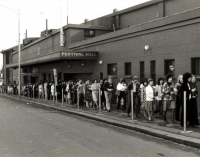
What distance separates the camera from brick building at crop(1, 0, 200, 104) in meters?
13.4

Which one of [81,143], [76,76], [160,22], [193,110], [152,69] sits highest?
[160,22]

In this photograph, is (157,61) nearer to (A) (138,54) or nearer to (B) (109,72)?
(A) (138,54)

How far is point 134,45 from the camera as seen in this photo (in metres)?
17.2

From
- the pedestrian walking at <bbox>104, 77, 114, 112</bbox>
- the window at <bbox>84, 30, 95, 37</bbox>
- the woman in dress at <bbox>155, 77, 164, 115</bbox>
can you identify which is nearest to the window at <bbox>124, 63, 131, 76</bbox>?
the pedestrian walking at <bbox>104, 77, 114, 112</bbox>

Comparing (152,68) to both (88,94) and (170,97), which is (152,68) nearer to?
(88,94)

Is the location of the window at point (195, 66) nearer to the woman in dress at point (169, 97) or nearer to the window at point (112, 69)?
the woman in dress at point (169, 97)

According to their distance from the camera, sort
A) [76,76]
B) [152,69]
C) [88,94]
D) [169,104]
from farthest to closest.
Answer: [76,76] → [88,94] → [152,69] → [169,104]

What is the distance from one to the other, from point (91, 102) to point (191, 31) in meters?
7.84

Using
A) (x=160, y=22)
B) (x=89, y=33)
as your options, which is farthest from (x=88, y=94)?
(x=89, y=33)

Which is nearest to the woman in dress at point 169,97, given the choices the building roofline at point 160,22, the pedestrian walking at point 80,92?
the building roofline at point 160,22

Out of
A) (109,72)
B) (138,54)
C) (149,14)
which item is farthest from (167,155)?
(149,14)

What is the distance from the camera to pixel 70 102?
71.2ft

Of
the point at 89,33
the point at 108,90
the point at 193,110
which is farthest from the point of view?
the point at 89,33

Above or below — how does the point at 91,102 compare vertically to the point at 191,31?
below
